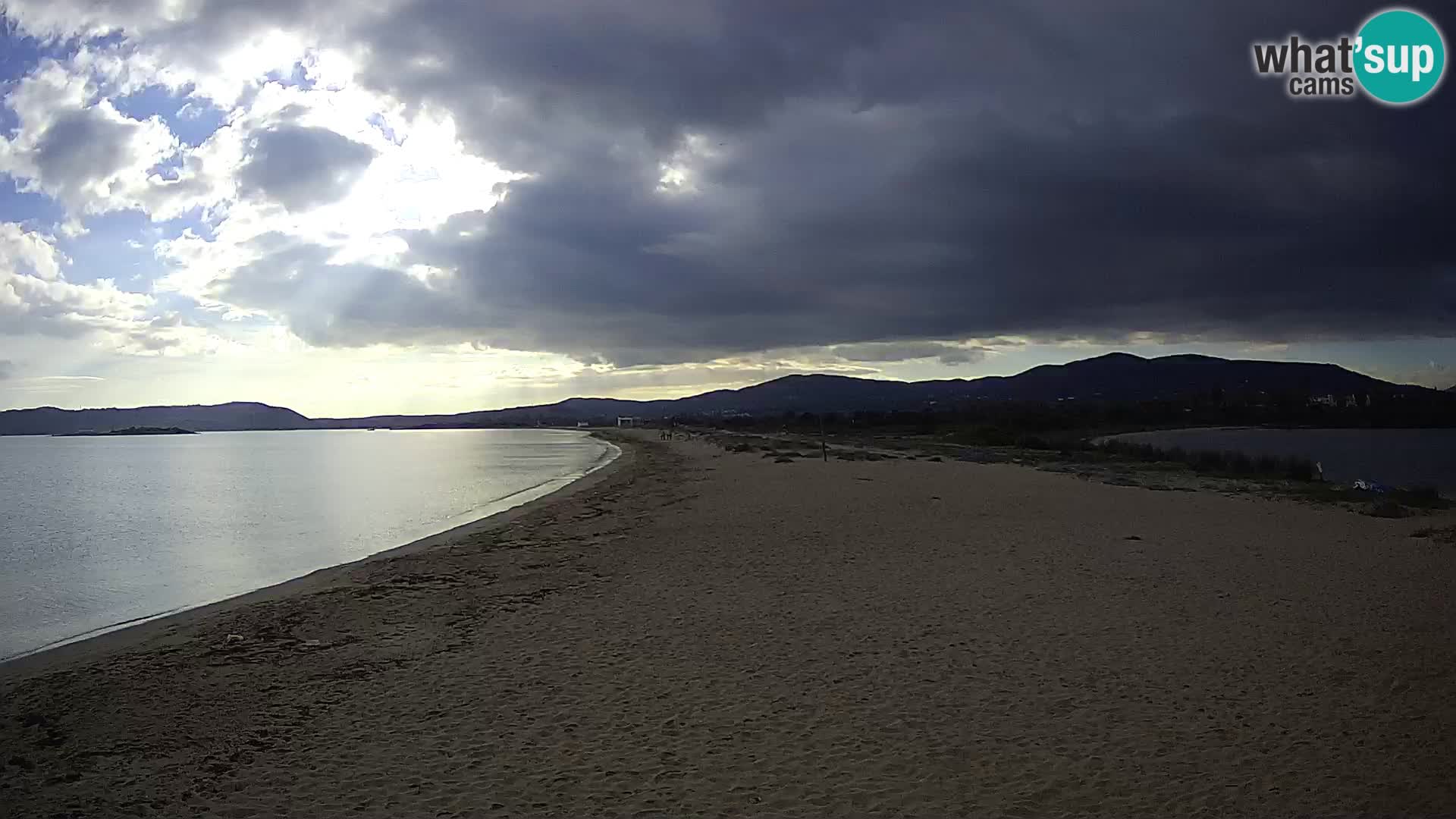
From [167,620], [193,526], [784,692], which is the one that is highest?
[784,692]

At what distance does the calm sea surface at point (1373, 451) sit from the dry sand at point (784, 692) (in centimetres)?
2347

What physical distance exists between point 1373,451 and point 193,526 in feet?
204

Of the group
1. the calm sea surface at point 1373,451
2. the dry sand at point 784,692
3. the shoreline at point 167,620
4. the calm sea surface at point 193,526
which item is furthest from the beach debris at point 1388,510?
the calm sea surface at point 193,526

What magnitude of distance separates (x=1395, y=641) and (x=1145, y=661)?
2.44 metres

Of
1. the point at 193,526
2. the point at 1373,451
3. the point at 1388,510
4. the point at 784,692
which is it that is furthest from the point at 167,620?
the point at 1373,451

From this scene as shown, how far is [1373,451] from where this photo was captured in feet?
178

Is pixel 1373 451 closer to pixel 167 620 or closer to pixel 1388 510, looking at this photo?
pixel 1388 510

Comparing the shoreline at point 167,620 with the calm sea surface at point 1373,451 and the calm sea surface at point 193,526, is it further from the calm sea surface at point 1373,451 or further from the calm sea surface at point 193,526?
the calm sea surface at point 1373,451

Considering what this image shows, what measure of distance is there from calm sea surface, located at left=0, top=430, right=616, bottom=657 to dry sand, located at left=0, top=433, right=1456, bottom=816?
2.42 m

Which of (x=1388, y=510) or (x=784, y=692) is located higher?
(x=1388, y=510)

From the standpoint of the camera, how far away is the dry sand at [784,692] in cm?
462

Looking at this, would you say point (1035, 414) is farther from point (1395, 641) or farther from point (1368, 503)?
point (1395, 641)

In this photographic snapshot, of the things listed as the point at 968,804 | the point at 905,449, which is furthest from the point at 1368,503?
the point at 905,449

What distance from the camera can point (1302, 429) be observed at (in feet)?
334
